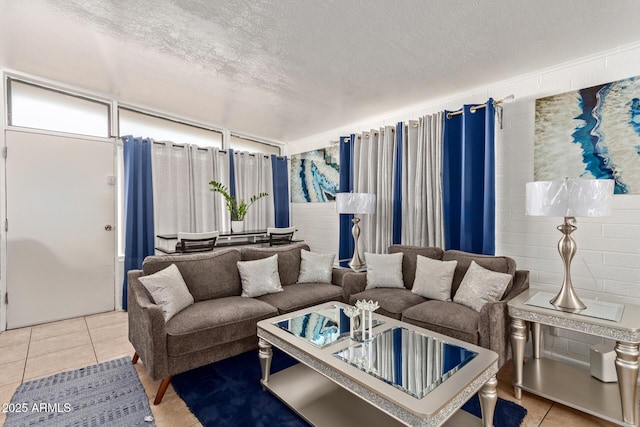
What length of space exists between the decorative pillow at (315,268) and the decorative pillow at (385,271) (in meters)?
0.47

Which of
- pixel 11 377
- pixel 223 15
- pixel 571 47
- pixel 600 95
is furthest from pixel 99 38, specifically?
pixel 600 95

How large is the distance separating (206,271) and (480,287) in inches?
91.7

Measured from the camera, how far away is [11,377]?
235cm

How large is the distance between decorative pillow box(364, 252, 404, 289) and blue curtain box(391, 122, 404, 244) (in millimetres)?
485

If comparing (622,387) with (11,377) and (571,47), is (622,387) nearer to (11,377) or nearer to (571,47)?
(571,47)

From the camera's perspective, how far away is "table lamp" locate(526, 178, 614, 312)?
181cm

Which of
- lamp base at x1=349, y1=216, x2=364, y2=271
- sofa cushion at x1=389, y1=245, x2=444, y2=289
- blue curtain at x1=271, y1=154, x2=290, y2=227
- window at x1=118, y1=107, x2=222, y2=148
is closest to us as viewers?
sofa cushion at x1=389, y1=245, x2=444, y2=289

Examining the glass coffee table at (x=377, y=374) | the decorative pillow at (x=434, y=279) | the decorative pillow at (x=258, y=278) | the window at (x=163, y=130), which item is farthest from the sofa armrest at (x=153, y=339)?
the window at (x=163, y=130)

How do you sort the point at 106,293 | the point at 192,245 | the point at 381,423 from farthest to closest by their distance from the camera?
the point at 106,293
the point at 192,245
the point at 381,423

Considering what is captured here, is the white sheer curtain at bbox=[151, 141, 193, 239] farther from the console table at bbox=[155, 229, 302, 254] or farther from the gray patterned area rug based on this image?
the gray patterned area rug

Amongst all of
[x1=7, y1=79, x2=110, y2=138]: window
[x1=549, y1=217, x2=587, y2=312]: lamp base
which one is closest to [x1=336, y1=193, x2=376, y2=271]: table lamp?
[x1=549, y1=217, x2=587, y2=312]: lamp base

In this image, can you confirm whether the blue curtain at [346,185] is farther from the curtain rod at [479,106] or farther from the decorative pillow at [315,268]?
the curtain rod at [479,106]

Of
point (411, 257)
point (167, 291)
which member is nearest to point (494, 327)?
point (411, 257)

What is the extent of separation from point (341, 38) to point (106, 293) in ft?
13.2
